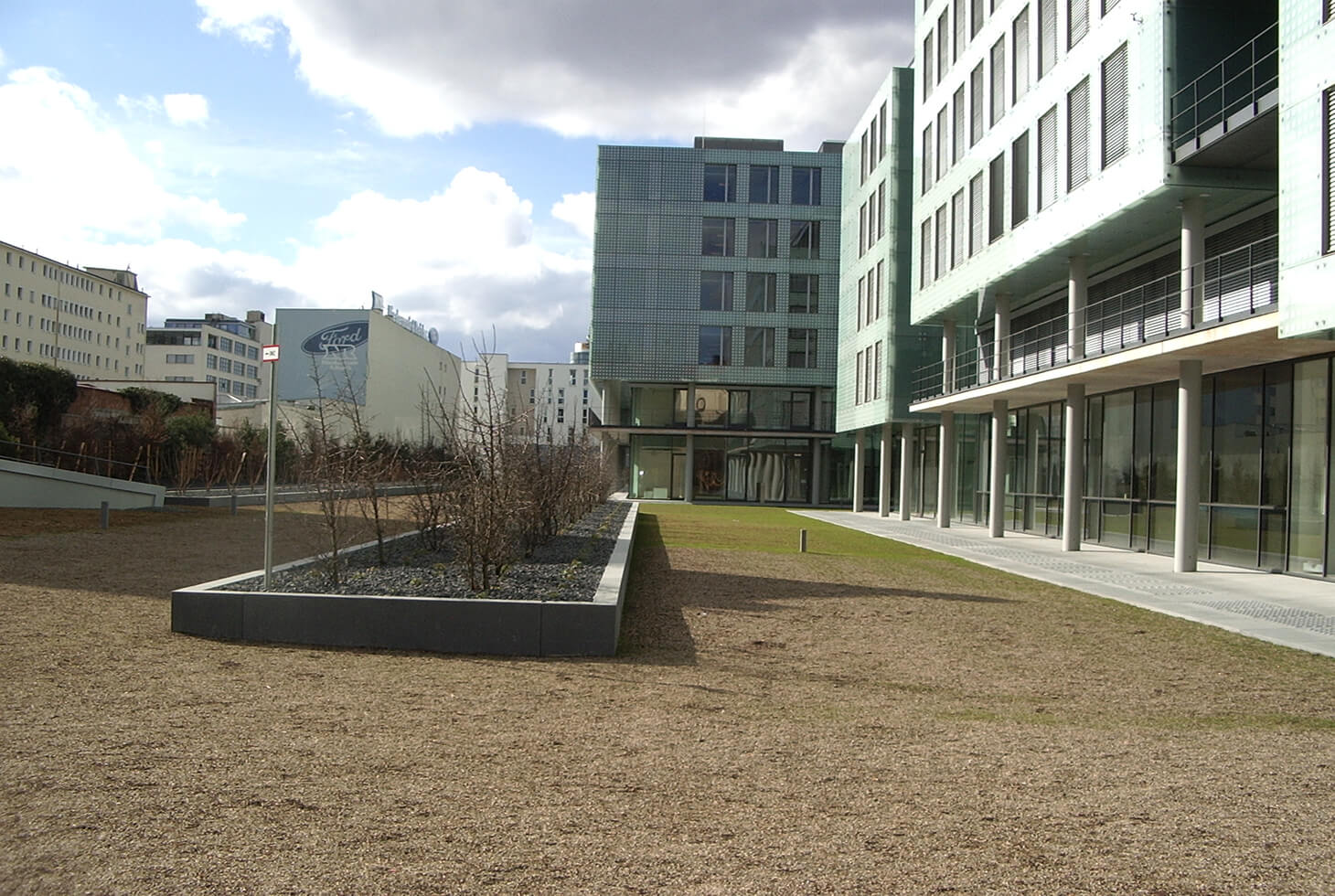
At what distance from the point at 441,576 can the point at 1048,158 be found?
62.0ft

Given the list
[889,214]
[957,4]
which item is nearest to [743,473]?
[889,214]

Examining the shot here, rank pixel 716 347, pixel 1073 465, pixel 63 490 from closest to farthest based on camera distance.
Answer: pixel 1073 465
pixel 63 490
pixel 716 347

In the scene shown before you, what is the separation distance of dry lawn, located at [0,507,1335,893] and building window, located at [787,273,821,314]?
46.9 m

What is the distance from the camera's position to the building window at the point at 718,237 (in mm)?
56562

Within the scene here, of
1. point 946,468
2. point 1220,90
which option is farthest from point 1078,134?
point 946,468

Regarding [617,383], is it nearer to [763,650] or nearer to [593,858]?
[763,650]

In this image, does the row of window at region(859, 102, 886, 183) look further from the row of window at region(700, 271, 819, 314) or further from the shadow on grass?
the shadow on grass

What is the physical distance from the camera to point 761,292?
57062 mm

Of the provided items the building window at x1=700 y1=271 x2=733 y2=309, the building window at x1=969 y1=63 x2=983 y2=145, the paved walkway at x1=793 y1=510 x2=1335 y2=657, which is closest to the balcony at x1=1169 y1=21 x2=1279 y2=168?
the paved walkway at x1=793 y1=510 x2=1335 y2=657

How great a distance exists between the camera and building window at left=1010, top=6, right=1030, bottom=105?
2624 cm

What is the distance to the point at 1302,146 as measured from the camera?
14844 millimetres

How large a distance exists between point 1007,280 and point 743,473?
101 feet

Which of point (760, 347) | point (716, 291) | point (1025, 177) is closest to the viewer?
point (1025, 177)

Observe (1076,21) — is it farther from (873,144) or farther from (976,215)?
(873,144)
